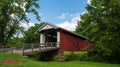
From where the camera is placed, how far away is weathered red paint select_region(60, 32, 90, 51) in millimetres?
44125

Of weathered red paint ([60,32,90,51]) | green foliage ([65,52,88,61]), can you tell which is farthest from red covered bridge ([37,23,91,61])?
green foliage ([65,52,88,61])

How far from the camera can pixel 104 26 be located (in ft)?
121

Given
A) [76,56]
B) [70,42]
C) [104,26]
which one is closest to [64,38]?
[70,42]

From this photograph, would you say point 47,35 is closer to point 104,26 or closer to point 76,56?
point 76,56

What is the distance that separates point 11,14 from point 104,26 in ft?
49.8

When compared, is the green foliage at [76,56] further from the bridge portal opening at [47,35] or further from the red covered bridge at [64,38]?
the bridge portal opening at [47,35]

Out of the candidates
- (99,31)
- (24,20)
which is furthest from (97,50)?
(24,20)

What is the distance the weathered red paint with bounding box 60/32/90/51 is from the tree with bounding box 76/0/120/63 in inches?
259

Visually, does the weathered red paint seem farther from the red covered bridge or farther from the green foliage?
the green foliage

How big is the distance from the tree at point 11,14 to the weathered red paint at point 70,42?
20.3ft

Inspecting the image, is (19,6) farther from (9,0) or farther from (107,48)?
(107,48)

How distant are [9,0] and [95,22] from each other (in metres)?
13.7

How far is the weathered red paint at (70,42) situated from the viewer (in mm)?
44125

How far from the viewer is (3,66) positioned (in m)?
25.9
